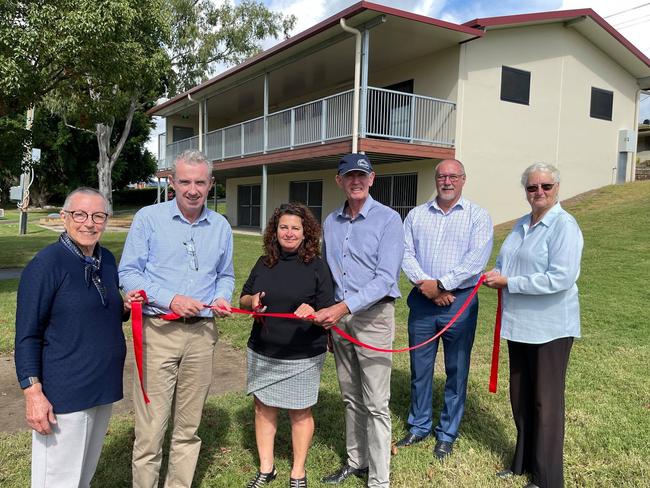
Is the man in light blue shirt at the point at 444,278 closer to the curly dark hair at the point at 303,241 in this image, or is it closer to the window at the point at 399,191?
the curly dark hair at the point at 303,241

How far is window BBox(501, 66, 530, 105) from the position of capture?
14.5m

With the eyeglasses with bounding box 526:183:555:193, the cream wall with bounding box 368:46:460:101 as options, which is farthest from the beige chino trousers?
the cream wall with bounding box 368:46:460:101

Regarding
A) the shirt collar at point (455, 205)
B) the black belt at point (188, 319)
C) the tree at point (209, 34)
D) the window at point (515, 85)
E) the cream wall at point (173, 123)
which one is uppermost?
the tree at point (209, 34)

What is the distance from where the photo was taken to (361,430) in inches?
127

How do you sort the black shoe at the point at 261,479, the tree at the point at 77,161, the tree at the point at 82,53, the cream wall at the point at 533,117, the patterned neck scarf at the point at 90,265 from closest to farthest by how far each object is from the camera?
1. the patterned neck scarf at the point at 90,265
2. the black shoe at the point at 261,479
3. the tree at the point at 82,53
4. the cream wall at the point at 533,117
5. the tree at the point at 77,161

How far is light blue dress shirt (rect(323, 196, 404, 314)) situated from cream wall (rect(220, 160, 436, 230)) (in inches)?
442

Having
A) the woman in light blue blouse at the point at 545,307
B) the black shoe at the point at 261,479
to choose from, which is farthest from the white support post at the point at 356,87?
the black shoe at the point at 261,479

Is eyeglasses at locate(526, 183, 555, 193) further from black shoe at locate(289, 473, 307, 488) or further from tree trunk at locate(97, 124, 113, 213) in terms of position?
tree trunk at locate(97, 124, 113, 213)

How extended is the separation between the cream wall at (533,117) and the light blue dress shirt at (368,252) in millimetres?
11680

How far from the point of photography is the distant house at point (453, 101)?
1314 centimetres

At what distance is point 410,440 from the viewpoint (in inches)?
143

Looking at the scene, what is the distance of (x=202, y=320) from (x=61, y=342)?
736mm

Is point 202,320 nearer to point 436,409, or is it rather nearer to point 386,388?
point 386,388

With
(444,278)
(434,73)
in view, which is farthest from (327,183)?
(444,278)
